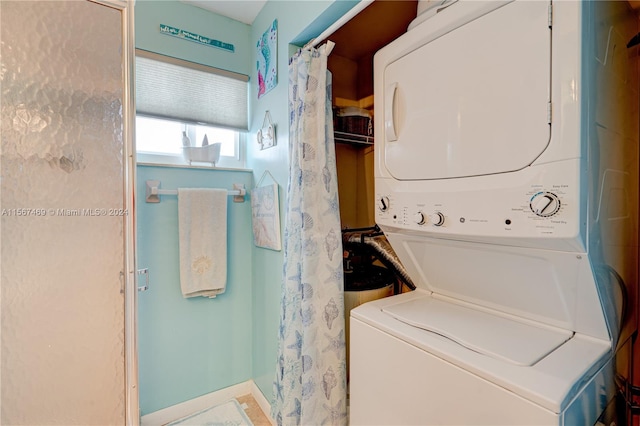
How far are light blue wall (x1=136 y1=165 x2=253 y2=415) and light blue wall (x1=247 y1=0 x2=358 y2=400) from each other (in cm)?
12

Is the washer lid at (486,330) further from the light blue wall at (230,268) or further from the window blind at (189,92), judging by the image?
the window blind at (189,92)

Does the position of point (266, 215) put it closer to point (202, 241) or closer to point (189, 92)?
point (202, 241)

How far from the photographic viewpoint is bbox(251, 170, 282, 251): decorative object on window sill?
183 cm

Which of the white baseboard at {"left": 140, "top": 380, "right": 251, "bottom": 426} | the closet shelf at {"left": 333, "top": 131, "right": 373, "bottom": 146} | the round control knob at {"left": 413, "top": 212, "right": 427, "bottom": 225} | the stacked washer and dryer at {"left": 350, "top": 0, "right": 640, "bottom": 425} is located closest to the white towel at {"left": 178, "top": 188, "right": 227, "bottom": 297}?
the white baseboard at {"left": 140, "top": 380, "right": 251, "bottom": 426}

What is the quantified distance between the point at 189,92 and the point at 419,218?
1801 millimetres

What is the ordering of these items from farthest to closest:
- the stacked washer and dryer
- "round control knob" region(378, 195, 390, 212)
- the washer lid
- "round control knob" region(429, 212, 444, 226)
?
"round control knob" region(378, 195, 390, 212) < "round control knob" region(429, 212, 444, 226) < the washer lid < the stacked washer and dryer

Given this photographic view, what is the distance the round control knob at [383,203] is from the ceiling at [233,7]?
1635 millimetres

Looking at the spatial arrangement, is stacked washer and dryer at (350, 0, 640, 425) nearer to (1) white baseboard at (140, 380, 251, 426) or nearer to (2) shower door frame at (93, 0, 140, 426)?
(2) shower door frame at (93, 0, 140, 426)

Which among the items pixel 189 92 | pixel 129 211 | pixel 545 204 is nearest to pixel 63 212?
pixel 129 211

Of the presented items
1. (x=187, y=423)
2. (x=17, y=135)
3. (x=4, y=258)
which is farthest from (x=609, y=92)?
(x=187, y=423)

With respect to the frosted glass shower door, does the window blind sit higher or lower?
higher

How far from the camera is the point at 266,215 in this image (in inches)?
76.0

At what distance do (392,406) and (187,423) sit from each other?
1.58m

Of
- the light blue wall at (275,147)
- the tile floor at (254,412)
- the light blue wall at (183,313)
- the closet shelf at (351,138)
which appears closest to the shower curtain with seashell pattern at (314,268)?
the light blue wall at (275,147)
